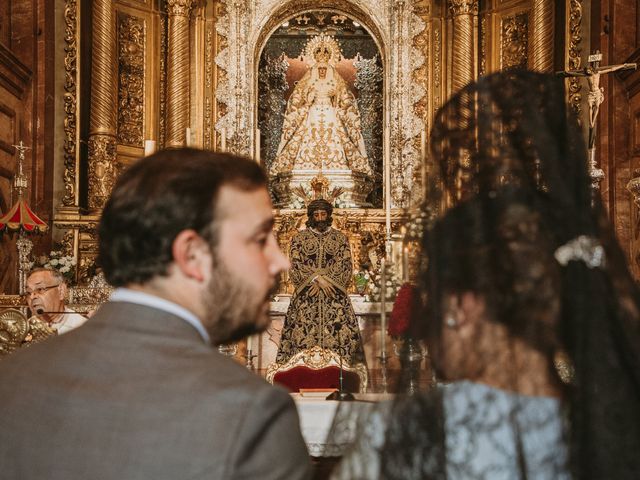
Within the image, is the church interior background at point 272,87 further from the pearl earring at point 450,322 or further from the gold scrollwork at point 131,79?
the pearl earring at point 450,322

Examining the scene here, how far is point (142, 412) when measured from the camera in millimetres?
1123

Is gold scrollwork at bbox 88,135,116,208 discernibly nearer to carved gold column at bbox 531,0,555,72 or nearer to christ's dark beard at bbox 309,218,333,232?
christ's dark beard at bbox 309,218,333,232

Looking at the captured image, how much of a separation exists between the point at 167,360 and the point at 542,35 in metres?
9.58

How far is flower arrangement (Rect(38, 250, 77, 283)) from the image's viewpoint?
8445mm

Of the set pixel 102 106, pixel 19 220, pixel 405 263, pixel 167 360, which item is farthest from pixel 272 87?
pixel 167 360

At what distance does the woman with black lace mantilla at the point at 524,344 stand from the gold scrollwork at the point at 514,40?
9704 mm

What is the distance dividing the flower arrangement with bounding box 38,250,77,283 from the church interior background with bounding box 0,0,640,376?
100 mm

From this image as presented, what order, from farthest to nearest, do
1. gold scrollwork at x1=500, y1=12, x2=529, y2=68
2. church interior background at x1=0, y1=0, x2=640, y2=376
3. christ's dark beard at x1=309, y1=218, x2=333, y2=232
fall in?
gold scrollwork at x1=500, y1=12, x2=529, y2=68 < church interior background at x1=0, y1=0, x2=640, y2=376 < christ's dark beard at x1=309, y1=218, x2=333, y2=232

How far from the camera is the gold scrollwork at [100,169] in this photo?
9703 mm

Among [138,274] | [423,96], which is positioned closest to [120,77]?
[423,96]

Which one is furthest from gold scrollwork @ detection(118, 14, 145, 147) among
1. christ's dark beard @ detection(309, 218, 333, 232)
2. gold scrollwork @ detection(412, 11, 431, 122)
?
gold scrollwork @ detection(412, 11, 431, 122)

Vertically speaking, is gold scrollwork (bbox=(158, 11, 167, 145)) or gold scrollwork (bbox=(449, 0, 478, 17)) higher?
gold scrollwork (bbox=(449, 0, 478, 17))

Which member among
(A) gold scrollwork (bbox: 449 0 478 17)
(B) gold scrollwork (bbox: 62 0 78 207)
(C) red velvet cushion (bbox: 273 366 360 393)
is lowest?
(C) red velvet cushion (bbox: 273 366 360 393)

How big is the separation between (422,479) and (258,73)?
1080 cm
